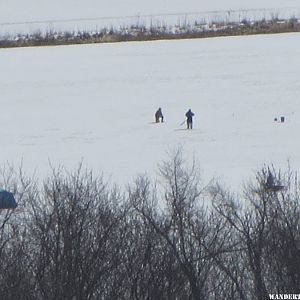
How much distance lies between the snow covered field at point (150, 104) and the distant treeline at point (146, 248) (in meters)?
3.21

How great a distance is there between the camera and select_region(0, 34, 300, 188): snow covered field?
55.6 feet

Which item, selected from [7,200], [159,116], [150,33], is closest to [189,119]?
[159,116]

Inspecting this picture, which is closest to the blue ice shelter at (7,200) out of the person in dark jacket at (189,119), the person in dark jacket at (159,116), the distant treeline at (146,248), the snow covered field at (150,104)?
the distant treeline at (146,248)

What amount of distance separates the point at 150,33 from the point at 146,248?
25.4 meters

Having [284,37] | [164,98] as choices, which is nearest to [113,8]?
[284,37]

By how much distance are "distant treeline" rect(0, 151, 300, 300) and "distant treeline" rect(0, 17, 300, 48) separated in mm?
22679

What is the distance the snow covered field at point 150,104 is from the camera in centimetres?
1694

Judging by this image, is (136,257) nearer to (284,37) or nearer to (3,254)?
(3,254)

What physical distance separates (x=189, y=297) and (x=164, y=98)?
13354mm

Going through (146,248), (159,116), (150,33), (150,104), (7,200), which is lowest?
(146,248)

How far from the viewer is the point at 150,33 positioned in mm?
35312

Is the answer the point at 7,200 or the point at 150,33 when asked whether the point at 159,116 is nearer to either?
the point at 7,200

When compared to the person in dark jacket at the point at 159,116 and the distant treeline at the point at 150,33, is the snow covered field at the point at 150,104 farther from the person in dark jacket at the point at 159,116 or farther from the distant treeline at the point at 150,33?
the distant treeline at the point at 150,33

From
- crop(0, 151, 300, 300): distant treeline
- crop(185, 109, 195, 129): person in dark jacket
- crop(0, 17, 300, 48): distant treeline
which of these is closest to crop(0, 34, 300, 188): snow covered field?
crop(185, 109, 195, 129): person in dark jacket
